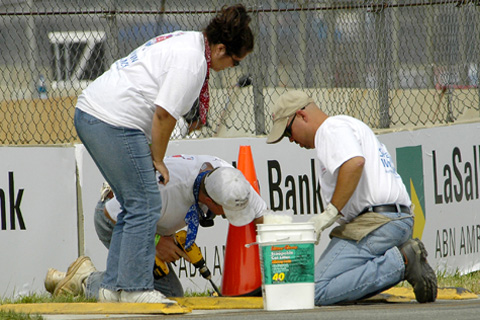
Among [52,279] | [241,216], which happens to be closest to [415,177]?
[241,216]

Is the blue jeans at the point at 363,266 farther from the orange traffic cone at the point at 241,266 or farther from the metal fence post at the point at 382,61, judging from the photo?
the metal fence post at the point at 382,61

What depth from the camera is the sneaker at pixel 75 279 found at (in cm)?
499

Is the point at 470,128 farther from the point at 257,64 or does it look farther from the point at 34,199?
the point at 34,199

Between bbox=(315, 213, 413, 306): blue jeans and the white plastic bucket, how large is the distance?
0.37m

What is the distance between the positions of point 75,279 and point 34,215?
0.83 m

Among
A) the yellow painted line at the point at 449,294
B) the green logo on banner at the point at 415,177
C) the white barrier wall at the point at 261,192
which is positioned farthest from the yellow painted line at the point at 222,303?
the green logo on banner at the point at 415,177

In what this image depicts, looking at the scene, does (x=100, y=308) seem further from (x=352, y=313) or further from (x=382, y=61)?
(x=382, y=61)

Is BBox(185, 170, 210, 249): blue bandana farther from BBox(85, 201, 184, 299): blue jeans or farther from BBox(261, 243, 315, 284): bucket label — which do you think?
BBox(261, 243, 315, 284): bucket label

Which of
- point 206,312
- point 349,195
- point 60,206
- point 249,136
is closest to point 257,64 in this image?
point 249,136

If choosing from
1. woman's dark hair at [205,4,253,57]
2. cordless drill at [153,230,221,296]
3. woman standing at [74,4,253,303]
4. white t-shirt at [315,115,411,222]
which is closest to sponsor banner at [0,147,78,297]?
cordless drill at [153,230,221,296]

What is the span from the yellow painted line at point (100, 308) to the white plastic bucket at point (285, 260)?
0.44 metres

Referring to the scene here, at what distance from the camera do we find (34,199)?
5.66m

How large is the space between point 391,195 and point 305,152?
5.80 ft

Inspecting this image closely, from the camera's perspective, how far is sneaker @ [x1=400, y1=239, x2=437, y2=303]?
168 inches
